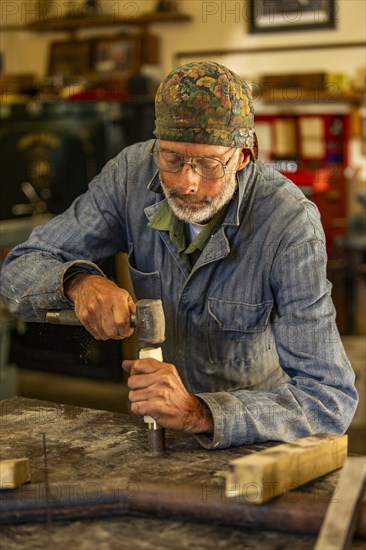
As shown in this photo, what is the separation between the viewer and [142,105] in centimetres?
554

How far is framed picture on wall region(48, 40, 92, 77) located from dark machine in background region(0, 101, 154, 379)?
2209 millimetres

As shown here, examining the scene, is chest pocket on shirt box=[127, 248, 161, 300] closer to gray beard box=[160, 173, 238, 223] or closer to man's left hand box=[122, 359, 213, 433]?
gray beard box=[160, 173, 238, 223]

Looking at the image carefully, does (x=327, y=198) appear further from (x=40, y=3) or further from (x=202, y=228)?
(x=202, y=228)

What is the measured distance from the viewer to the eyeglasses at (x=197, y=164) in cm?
204

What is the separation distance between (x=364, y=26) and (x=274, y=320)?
4748 mm

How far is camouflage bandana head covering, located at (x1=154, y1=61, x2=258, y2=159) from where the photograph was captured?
2.02 meters

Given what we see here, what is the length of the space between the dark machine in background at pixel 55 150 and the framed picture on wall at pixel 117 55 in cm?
196

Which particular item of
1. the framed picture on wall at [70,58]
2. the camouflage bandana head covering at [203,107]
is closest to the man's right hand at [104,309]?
the camouflage bandana head covering at [203,107]

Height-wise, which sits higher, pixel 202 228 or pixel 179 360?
pixel 202 228

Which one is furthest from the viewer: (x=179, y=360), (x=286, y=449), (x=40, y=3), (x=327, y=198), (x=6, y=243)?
(x=40, y=3)

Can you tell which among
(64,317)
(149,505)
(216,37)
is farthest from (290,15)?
(149,505)

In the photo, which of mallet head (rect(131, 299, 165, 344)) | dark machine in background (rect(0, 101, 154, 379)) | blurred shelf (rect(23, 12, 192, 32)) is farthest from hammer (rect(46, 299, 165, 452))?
blurred shelf (rect(23, 12, 192, 32))

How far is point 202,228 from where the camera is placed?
7.21 ft

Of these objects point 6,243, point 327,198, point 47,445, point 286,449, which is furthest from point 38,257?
point 327,198
